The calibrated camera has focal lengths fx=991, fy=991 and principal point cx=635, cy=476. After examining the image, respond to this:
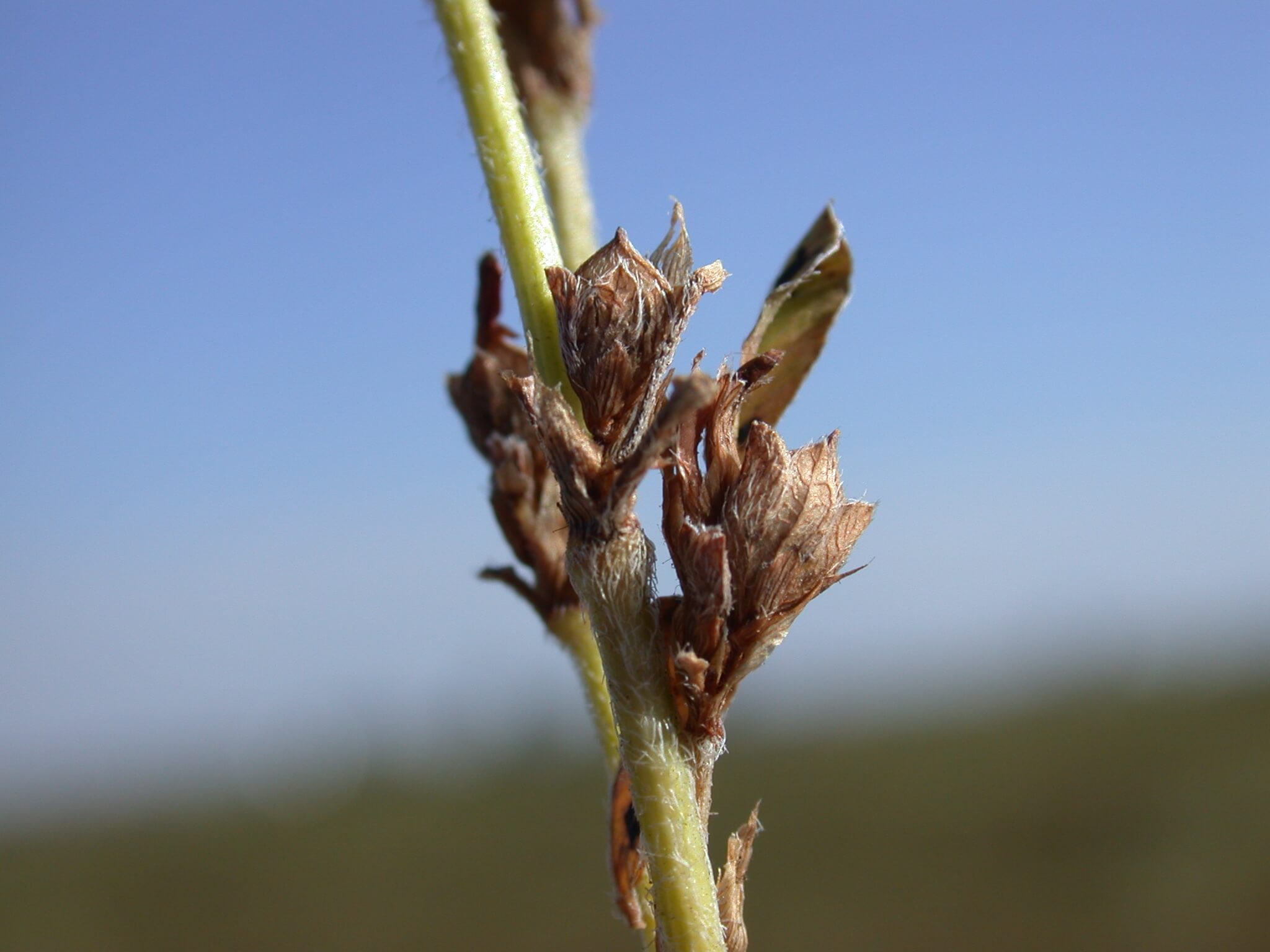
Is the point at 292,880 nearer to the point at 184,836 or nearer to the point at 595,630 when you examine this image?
the point at 184,836

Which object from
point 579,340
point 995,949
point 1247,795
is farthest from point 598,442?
point 1247,795

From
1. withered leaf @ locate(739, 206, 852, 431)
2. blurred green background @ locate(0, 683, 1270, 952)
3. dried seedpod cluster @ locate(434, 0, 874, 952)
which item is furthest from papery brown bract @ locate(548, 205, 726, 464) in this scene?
blurred green background @ locate(0, 683, 1270, 952)

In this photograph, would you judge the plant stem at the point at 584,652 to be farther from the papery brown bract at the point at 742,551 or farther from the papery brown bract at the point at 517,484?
the papery brown bract at the point at 742,551

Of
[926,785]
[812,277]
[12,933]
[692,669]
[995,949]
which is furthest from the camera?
[926,785]

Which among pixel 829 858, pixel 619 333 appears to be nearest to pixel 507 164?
pixel 619 333

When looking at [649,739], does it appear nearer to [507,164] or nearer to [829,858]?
[507,164]

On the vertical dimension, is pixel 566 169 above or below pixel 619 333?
above

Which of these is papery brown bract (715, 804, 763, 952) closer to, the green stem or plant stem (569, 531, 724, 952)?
plant stem (569, 531, 724, 952)
